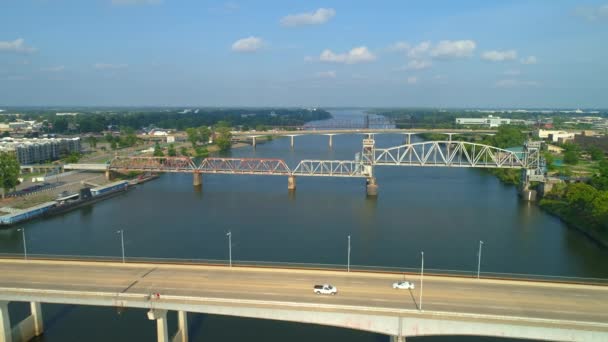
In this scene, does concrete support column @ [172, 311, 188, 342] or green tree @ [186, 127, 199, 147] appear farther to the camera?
green tree @ [186, 127, 199, 147]

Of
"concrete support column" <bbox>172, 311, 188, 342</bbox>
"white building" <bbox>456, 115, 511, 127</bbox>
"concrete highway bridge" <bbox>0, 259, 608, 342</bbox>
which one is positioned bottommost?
"concrete support column" <bbox>172, 311, 188, 342</bbox>

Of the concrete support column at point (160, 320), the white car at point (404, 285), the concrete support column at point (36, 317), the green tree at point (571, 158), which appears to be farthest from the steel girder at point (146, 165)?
the green tree at point (571, 158)

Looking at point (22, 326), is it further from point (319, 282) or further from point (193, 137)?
point (193, 137)

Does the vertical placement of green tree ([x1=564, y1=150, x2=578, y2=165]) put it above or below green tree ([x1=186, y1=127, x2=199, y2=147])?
below

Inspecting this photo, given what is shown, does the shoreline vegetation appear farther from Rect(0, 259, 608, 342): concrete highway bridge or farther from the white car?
the white car

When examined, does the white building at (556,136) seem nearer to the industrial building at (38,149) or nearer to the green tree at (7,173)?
the industrial building at (38,149)

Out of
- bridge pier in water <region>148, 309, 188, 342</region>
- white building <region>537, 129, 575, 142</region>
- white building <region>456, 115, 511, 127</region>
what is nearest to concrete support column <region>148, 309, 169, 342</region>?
bridge pier in water <region>148, 309, 188, 342</region>

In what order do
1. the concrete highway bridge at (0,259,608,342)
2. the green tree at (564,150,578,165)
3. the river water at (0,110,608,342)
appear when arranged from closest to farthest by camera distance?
the concrete highway bridge at (0,259,608,342), the river water at (0,110,608,342), the green tree at (564,150,578,165)

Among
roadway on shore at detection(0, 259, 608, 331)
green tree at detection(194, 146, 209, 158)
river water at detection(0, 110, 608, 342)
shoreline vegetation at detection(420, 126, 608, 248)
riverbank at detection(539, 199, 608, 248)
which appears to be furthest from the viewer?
green tree at detection(194, 146, 209, 158)
